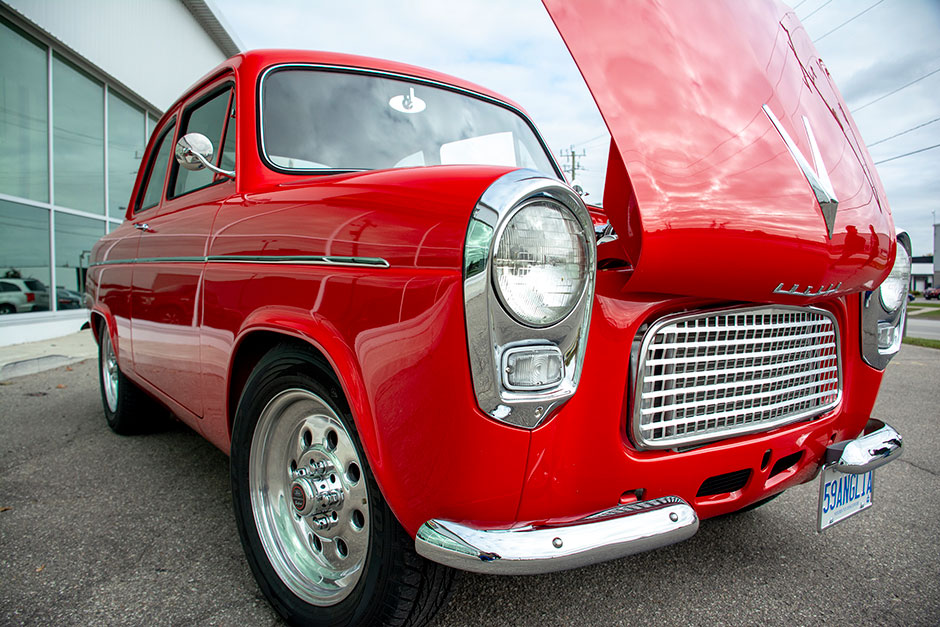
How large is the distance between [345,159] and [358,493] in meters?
1.11

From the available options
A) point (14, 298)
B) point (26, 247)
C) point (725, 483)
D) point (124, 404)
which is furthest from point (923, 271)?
point (124, 404)

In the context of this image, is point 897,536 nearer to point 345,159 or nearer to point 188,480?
point 345,159

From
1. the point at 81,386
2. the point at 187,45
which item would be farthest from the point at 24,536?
the point at 187,45

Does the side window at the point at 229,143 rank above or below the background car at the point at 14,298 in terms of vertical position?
above

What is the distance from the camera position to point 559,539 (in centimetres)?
114

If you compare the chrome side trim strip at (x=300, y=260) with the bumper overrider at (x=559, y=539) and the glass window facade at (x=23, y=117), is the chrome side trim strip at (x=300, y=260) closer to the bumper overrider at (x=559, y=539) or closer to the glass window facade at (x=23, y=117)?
the bumper overrider at (x=559, y=539)

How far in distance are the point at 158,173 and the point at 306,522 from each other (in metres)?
2.37

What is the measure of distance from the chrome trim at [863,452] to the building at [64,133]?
7554mm

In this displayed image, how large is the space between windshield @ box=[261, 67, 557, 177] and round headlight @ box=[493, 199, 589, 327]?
1.01m

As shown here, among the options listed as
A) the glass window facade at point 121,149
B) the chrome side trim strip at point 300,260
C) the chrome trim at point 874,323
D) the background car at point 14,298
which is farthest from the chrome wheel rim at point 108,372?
the glass window facade at point 121,149

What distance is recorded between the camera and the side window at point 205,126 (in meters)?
2.26

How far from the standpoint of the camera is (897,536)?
230cm

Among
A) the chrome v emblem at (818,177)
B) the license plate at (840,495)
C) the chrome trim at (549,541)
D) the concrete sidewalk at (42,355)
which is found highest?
the chrome v emblem at (818,177)

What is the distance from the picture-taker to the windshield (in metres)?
1.99
